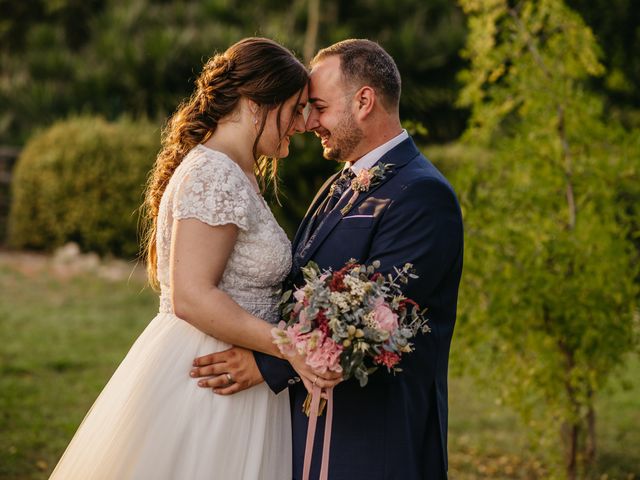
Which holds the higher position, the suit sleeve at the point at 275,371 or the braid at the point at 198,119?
the braid at the point at 198,119

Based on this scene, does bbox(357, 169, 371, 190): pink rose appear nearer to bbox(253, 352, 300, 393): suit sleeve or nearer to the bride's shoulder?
the bride's shoulder

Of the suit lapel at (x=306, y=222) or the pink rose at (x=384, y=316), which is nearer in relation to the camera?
the pink rose at (x=384, y=316)

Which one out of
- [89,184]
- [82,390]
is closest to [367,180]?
[82,390]

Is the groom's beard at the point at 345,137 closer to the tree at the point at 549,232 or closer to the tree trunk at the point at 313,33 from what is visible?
the tree at the point at 549,232

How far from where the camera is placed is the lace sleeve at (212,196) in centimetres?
308

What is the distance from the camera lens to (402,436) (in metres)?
3.24

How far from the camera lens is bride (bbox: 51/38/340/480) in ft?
10.1

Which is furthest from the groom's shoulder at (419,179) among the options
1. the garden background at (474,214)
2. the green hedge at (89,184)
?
the green hedge at (89,184)

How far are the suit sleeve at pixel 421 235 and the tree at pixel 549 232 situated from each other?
179cm

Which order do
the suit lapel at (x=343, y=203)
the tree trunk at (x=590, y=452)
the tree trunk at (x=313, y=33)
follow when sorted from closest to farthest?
the suit lapel at (x=343, y=203), the tree trunk at (x=590, y=452), the tree trunk at (x=313, y=33)

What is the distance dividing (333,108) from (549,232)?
1996 millimetres

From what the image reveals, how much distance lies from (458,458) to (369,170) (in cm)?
371

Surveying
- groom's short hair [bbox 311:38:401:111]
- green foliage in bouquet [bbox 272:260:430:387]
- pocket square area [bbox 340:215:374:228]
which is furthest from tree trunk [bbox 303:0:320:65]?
green foliage in bouquet [bbox 272:260:430:387]

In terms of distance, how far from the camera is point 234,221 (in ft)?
10.2
